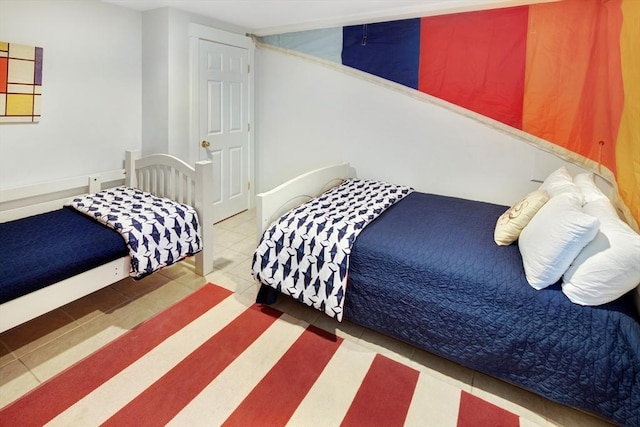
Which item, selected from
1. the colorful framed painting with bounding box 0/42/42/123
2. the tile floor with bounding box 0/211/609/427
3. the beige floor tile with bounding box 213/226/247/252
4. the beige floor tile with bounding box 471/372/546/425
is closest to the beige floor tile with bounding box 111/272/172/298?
the tile floor with bounding box 0/211/609/427

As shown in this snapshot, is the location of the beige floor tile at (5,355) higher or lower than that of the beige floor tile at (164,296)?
lower

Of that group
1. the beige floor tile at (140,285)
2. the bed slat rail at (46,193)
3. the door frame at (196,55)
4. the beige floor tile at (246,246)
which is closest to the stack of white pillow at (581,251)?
the beige floor tile at (246,246)

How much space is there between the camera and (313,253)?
206 centimetres

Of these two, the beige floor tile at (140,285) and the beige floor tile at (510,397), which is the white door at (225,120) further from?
the beige floor tile at (510,397)

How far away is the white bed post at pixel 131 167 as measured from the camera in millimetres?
3020

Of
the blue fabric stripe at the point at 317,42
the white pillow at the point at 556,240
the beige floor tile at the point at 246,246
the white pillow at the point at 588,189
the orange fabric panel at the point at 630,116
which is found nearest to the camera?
the white pillow at the point at 556,240

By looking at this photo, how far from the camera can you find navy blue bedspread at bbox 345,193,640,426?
1451 mm

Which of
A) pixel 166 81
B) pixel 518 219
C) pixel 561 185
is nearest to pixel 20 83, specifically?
pixel 166 81

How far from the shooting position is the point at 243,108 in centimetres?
389

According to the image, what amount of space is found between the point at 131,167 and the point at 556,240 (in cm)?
306

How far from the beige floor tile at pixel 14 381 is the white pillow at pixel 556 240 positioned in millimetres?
2358

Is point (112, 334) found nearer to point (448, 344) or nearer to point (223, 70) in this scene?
point (448, 344)

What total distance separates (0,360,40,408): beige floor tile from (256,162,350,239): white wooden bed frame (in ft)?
4.35

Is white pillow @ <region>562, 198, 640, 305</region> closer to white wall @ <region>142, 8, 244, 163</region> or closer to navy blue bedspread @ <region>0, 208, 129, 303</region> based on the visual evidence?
navy blue bedspread @ <region>0, 208, 129, 303</region>
